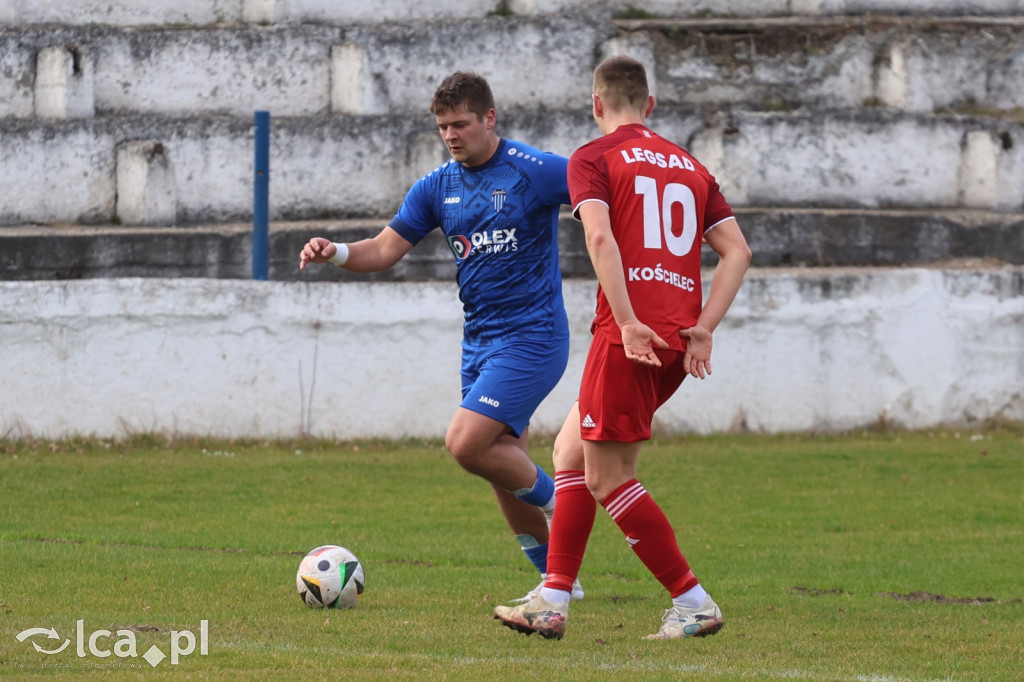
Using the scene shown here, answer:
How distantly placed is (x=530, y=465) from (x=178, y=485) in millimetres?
5437

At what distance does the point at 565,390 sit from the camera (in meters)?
14.4

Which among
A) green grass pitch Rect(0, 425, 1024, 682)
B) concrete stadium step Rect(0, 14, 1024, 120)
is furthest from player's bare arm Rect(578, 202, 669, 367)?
concrete stadium step Rect(0, 14, 1024, 120)

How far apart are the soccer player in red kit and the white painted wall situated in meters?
8.31

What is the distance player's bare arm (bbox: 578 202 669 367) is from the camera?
5445mm

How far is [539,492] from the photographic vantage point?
6863 millimetres

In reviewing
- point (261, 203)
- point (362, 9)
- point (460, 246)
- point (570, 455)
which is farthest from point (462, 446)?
point (362, 9)

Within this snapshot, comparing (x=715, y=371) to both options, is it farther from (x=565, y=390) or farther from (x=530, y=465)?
(x=530, y=465)

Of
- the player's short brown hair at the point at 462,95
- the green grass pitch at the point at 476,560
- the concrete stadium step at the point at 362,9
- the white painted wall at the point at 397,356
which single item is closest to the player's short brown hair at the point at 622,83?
the player's short brown hair at the point at 462,95

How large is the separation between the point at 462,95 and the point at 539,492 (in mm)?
1901

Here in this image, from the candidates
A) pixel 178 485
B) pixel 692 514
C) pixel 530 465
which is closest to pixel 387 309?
pixel 178 485

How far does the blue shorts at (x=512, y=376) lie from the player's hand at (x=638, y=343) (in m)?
1.27

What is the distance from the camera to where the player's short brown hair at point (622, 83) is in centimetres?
589

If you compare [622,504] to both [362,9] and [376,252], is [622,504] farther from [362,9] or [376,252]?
[362,9]

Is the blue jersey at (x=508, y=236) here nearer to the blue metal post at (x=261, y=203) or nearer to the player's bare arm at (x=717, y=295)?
the player's bare arm at (x=717, y=295)
